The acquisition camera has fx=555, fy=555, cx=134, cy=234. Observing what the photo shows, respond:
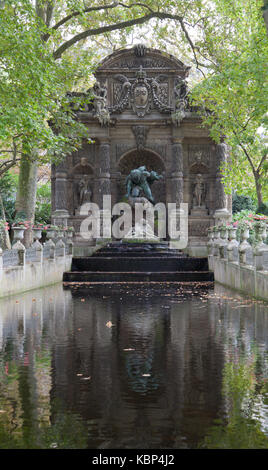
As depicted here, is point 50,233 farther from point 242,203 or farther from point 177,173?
point 242,203

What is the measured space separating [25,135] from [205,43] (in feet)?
36.4

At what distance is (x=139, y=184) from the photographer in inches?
1013

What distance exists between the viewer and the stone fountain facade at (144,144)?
2819cm

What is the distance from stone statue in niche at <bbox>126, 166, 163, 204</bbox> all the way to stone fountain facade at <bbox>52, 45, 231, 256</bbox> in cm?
258

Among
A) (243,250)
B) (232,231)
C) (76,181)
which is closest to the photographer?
(243,250)

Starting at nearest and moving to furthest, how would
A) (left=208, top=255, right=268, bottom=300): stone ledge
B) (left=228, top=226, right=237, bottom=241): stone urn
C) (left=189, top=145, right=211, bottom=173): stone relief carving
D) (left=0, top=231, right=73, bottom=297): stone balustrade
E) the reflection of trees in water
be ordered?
the reflection of trees in water
(left=208, top=255, right=268, bottom=300): stone ledge
(left=0, top=231, right=73, bottom=297): stone balustrade
(left=228, top=226, right=237, bottom=241): stone urn
(left=189, top=145, right=211, bottom=173): stone relief carving

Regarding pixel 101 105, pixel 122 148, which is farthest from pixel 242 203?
pixel 101 105

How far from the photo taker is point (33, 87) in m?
17.5

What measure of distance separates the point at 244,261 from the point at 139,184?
11869 millimetres

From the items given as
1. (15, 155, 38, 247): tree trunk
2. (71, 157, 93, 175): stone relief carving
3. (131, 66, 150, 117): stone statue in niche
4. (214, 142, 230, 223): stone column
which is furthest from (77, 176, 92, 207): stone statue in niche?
(214, 142, 230, 223): stone column

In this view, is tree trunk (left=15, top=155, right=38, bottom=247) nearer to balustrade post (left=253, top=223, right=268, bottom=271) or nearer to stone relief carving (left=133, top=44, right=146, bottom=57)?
stone relief carving (left=133, top=44, right=146, bottom=57)

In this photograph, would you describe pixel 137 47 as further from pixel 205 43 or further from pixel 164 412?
pixel 164 412

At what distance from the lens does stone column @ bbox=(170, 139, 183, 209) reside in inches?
1108

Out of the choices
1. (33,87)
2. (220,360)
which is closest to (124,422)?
(220,360)
